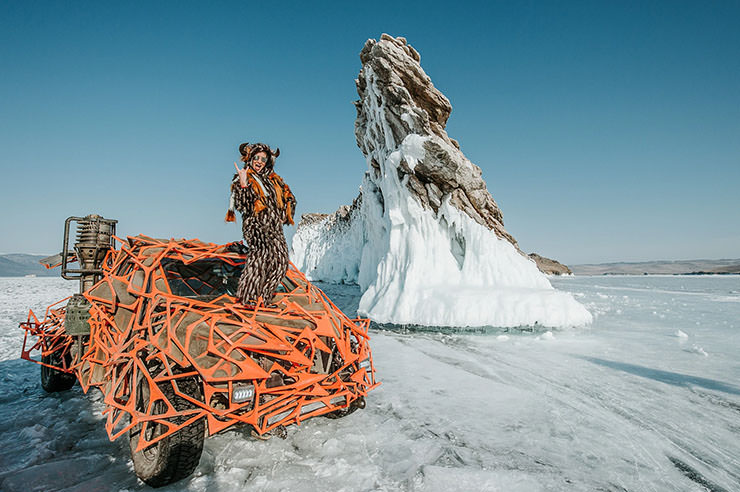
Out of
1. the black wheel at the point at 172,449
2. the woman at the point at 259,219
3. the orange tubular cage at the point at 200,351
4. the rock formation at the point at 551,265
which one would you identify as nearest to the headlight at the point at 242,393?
the orange tubular cage at the point at 200,351

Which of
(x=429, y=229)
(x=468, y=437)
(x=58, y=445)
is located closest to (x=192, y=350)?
(x=58, y=445)

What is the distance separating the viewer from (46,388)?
13.2ft

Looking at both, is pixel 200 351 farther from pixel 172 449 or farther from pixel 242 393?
pixel 172 449

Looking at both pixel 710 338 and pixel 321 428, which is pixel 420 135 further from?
pixel 321 428

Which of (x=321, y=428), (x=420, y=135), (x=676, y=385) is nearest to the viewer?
(x=321, y=428)

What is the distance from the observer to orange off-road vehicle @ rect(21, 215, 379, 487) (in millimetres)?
2148

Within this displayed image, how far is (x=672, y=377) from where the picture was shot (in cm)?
471

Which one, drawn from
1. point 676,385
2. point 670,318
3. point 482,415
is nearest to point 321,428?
point 482,415

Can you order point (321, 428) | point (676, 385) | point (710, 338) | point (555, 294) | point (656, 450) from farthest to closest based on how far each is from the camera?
point (555, 294) < point (710, 338) < point (676, 385) < point (321, 428) < point (656, 450)

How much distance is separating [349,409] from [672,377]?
4.47 metres

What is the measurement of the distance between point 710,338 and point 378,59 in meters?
12.3

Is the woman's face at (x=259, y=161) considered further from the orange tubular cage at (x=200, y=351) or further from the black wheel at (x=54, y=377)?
the black wheel at (x=54, y=377)

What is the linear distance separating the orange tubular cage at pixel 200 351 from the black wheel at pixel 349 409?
15 cm

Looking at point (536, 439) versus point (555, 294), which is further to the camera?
point (555, 294)
